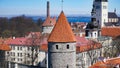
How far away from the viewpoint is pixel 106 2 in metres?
84.6

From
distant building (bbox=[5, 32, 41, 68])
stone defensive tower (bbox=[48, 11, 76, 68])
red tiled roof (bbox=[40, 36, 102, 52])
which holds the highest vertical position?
stone defensive tower (bbox=[48, 11, 76, 68])

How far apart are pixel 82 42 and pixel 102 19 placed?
128 ft

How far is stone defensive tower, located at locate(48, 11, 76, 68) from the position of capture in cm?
2099

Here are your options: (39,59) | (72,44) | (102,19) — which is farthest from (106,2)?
(72,44)

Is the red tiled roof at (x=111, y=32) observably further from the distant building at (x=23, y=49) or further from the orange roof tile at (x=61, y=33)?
the orange roof tile at (x=61, y=33)

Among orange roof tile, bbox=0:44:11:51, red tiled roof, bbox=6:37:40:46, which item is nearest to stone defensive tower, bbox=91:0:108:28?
red tiled roof, bbox=6:37:40:46

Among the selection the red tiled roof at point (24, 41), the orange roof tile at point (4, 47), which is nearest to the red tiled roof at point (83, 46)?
the red tiled roof at point (24, 41)

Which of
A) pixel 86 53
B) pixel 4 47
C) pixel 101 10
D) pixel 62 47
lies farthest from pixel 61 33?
pixel 101 10

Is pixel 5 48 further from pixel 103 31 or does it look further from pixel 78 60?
pixel 103 31

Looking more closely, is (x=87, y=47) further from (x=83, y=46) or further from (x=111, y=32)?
(x=111, y=32)

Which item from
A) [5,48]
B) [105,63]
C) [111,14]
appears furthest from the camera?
[111,14]

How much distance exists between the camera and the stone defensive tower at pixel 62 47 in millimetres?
20994

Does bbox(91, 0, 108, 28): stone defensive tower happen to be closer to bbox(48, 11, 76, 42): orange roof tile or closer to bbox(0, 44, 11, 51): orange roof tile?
→ bbox(0, 44, 11, 51): orange roof tile

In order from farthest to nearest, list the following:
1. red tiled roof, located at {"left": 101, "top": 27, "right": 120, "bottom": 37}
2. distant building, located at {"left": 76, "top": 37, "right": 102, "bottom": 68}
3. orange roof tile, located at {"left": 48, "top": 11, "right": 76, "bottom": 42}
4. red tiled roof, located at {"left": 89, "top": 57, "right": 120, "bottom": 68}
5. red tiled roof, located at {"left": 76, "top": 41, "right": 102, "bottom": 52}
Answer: red tiled roof, located at {"left": 101, "top": 27, "right": 120, "bottom": 37} < red tiled roof, located at {"left": 76, "top": 41, "right": 102, "bottom": 52} < distant building, located at {"left": 76, "top": 37, "right": 102, "bottom": 68} < red tiled roof, located at {"left": 89, "top": 57, "right": 120, "bottom": 68} < orange roof tile, located at {"left": 48, "top": 11, "right": 76, "bottom": 42}
